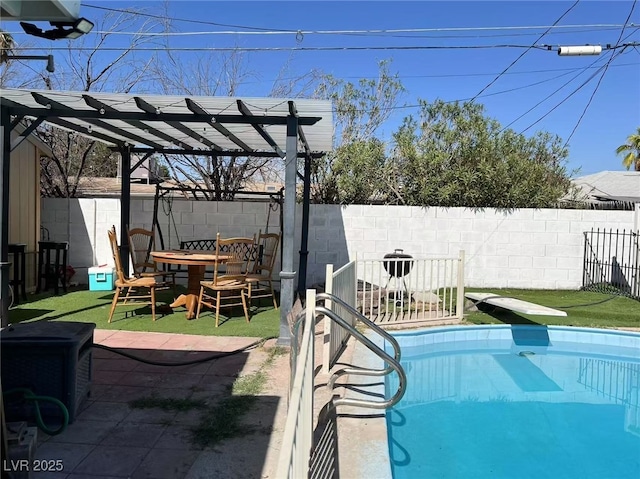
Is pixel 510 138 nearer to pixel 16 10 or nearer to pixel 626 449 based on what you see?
pixel 626 449

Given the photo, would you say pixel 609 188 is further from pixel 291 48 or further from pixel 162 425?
pixel 162 425

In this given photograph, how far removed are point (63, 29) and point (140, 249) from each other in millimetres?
5180

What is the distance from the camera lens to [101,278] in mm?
7914

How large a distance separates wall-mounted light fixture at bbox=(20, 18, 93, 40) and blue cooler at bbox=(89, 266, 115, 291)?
6074 mm

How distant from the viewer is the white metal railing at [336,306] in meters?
4.09

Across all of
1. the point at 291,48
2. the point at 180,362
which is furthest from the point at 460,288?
the point at 291,48

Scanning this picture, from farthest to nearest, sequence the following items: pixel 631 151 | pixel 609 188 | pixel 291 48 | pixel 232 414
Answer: pixel 631 151 → pixel 609 188 → pixel 291 48 → pixel 232 414

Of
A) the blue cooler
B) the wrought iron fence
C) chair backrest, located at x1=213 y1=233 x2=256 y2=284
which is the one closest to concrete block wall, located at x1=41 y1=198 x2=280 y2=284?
the blue cooler

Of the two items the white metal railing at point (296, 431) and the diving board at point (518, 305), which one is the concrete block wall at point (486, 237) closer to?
the diving board at point (518, 305)

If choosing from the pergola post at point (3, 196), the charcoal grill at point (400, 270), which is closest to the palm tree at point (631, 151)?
the charcoal grill at point (400, 270)

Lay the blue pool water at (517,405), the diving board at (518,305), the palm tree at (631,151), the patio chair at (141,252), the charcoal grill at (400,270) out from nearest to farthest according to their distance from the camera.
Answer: the blue pool water at (517,405), the diving board at (518,305), the charcoal grill at (400,270), the patio chair at (141,252), the palm tree at (631,151)

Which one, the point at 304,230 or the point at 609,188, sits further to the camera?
the point at 609,188

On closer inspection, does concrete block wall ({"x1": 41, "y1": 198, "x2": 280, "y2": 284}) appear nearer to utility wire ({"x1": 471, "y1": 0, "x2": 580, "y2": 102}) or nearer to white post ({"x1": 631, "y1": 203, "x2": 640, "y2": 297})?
white post ({"x1": 631, "y1": 203, "x2": 640, "y2": 297})

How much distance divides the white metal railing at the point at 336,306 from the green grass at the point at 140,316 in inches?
35.1
